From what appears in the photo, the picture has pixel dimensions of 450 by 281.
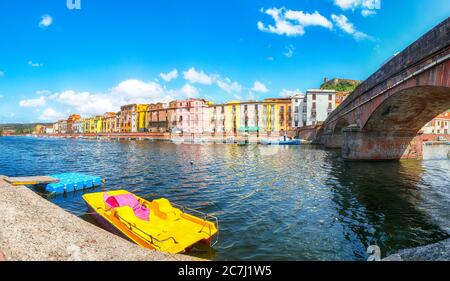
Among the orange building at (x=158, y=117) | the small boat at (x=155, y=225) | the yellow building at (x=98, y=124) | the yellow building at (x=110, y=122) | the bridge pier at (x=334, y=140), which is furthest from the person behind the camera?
the yellow building at (x=98, y=124)

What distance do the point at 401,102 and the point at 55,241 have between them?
77.6ft

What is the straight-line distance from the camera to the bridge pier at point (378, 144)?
2967 centimetres

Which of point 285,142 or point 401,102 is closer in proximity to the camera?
point 401,102

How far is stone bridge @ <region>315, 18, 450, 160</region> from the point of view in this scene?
13.6 metres

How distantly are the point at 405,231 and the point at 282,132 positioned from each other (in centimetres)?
8550


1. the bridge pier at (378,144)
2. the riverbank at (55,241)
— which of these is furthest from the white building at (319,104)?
the riverbank at (55,241)

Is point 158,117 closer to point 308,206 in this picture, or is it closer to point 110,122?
point 110,122

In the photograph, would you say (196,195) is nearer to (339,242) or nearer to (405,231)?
(339,242)

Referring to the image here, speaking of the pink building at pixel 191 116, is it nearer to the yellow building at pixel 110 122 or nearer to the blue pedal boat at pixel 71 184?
the yellow building at pixel 110 122

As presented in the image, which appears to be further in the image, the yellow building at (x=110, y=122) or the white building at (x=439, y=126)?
the yellow building at (x=110, y=122)

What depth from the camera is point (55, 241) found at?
6.27 m

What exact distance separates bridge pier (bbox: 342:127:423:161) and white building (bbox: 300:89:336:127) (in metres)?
59.4

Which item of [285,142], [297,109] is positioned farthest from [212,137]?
[285,142]

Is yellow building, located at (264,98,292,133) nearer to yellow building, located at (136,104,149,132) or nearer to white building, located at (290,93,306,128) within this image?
white building, located at (290,93,306,128)
